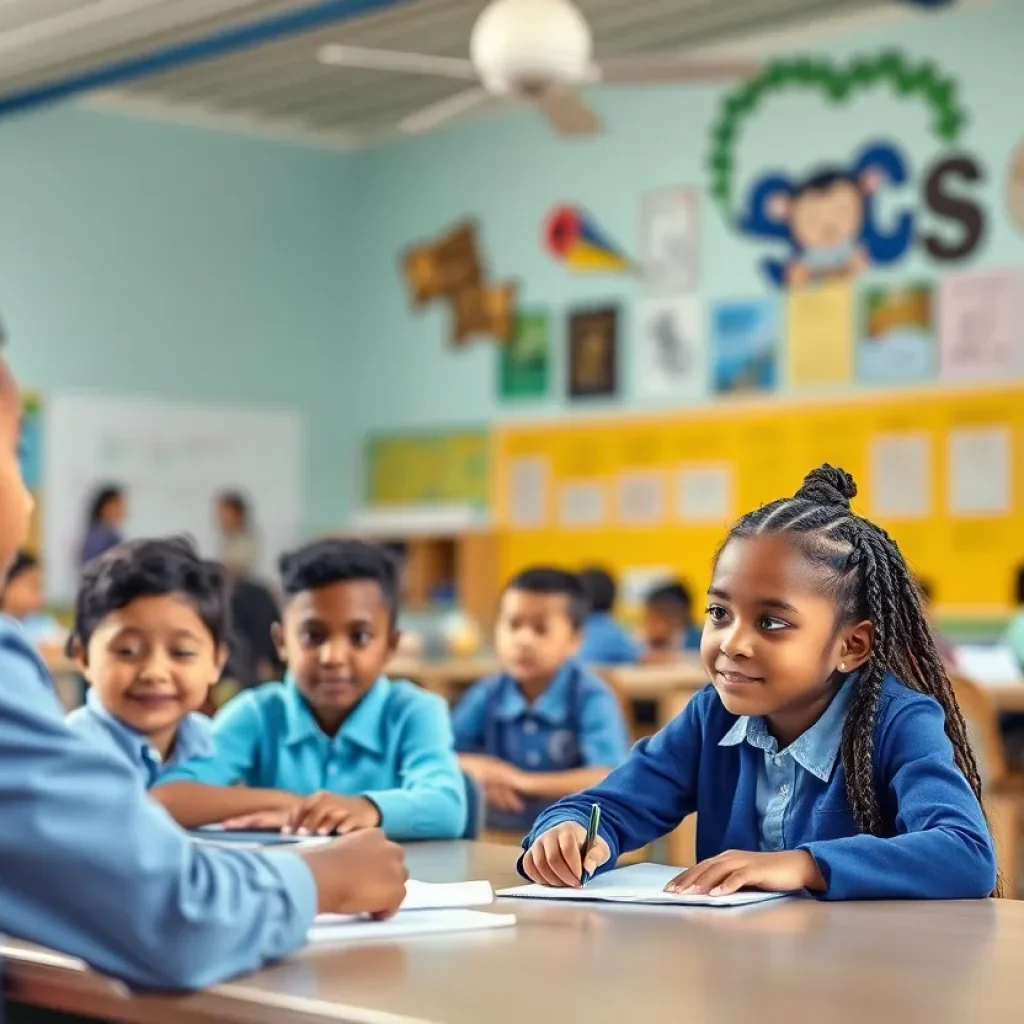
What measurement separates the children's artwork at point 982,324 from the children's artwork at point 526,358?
218 centimetres

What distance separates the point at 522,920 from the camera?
4.49ft

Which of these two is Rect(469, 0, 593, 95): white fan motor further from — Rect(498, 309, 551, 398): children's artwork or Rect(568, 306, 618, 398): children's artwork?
Rect(498, 309, 551, 398): children's artwork

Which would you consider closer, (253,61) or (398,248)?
(253,61)

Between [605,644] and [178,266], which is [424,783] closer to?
[605,644]

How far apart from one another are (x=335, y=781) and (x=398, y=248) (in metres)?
7.30

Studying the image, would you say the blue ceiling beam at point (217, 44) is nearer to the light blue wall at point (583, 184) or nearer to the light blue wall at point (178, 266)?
the light blue wall at point (583, 184)

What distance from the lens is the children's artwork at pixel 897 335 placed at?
7.29 meters

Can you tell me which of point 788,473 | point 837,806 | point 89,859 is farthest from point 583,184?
point 89,859

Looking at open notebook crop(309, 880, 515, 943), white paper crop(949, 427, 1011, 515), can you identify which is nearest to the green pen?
open notebook crop(309, 880, 515, 943)

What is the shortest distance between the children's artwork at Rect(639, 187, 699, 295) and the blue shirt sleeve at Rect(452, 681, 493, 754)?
4735 mm

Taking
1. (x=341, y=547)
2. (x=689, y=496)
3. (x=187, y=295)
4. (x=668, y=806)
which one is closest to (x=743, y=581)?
(x=668, y=806)

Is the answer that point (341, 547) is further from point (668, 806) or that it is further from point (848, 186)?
point (848, 186)

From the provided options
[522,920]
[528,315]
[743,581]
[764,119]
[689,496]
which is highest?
[764,119]

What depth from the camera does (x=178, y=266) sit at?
916cm
